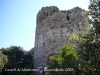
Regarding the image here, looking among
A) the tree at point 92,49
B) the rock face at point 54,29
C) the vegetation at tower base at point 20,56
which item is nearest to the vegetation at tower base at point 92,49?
the tree at point 92,49

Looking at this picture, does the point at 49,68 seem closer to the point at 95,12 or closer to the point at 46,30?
the point at 95,12

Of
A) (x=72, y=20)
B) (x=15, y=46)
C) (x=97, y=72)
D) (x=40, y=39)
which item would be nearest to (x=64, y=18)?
(x=72, y=20)

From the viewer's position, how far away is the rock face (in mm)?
13383

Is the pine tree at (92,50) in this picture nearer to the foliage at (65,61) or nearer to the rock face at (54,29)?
the foliage at (65,61)

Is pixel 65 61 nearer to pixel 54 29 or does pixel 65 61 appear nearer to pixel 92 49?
pixel 92 49

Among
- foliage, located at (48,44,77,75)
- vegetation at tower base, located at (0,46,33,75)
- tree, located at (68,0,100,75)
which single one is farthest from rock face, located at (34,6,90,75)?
tree, located at (68,0,100,75)

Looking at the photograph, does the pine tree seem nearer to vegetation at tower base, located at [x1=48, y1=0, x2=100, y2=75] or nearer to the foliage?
vegetation at tower base, located at [x1=48, y1=0, x2=100, y2=75]

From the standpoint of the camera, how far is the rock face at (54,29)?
13.4 metres

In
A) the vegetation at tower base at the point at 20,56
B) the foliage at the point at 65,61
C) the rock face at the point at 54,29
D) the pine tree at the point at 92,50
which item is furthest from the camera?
the vegetation at tower base at the point at 20,56

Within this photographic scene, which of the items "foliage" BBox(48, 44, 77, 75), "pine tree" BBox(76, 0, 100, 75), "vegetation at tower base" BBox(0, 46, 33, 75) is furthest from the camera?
"vegetation at tower base" BBox(0, 46, 33, 75)

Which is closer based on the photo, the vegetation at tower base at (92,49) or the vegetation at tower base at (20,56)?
the vegetation at tower base at (92,49)

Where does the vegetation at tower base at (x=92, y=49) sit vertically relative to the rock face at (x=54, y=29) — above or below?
below

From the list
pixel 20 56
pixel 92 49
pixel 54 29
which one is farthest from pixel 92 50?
pixel 20 56

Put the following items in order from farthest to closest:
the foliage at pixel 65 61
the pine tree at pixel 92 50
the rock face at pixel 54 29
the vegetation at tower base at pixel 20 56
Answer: the vegetation at tower base at pixel 20 56
the rock face at pixel 54 29
the foliage at pixel 65 61
the pine tree at pixel 92 50
